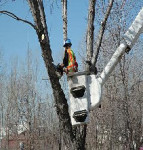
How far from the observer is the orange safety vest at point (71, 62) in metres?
4.43

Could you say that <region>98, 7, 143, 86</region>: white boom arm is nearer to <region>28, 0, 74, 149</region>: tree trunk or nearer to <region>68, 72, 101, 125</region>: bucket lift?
<region>68, 72, 101, 125</region>: bucket lift

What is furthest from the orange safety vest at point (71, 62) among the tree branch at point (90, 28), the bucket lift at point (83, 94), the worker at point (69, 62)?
the tree branch at point (90, 28)

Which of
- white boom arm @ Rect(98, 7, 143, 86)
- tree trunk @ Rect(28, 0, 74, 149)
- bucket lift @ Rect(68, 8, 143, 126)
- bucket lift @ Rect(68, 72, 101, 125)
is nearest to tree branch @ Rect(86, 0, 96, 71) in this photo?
tree trunk @ Rect(28, 0, 74, 149)

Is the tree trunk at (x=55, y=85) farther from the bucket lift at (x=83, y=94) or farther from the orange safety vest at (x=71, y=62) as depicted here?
the bucket lift at (x=83, y=94)

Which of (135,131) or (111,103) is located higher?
(111,103)

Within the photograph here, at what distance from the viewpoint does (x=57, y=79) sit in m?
4.78

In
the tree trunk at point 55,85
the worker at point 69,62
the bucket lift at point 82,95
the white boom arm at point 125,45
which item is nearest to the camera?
the bucket lift at point 82,95

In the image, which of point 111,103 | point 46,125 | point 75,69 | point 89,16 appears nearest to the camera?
point 75,69

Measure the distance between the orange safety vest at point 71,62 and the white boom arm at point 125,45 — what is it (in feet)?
1.65

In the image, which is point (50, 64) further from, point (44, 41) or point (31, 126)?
point (31, 126)

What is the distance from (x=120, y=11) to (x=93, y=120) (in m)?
10.3

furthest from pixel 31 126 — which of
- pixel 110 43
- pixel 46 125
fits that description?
pixel 110 43

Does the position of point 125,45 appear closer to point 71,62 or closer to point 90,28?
point 71,62

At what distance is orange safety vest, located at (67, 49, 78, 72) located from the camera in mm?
4430
